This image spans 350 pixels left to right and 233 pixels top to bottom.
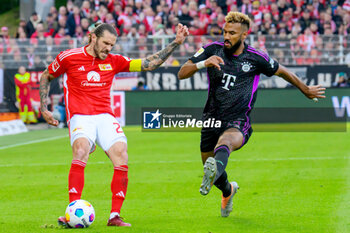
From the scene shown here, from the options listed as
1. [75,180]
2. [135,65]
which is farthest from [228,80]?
[75,180]

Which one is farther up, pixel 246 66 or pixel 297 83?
pixel 246 66

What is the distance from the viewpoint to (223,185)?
8195mm

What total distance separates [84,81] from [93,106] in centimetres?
30

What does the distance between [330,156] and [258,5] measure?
13.2 meters

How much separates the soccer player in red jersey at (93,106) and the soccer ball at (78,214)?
176 millimetres

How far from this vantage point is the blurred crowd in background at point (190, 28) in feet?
81.3

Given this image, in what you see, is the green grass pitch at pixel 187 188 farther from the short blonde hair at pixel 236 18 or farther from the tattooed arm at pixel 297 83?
the short blonde hair at pixel 236 18

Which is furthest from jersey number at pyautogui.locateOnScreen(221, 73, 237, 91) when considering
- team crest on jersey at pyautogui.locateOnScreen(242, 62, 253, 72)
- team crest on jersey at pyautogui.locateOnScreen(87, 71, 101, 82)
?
team crest on jersey at pyautogui.locateOnScreen(87, 71, 101, 82)

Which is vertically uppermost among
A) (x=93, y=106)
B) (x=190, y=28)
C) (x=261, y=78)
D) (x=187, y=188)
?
(x=93, y=106)

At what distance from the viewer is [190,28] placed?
26344mm

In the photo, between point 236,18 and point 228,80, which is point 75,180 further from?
point 236,18

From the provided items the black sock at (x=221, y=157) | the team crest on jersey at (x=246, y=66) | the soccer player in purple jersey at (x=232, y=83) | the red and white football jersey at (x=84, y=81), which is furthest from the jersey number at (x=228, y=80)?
the red and white football jersey at (x=84, y=81)

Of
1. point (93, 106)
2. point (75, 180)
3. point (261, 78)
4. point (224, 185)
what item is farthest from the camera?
point (261, 78)

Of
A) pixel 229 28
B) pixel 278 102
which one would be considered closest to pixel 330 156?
pixel 229 28
